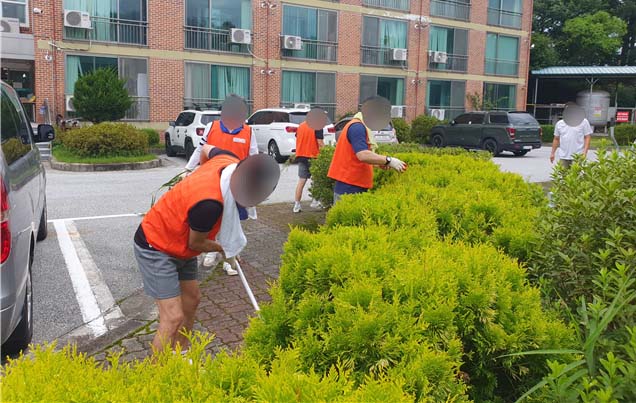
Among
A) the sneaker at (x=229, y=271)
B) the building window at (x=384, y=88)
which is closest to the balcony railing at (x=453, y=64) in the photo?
the building window at (x=384, y=88)

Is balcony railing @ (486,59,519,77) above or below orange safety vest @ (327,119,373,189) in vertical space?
above

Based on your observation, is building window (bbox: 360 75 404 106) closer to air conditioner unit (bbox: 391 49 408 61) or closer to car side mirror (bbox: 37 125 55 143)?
air conditioner unit (bbox: 391 49 408 61)

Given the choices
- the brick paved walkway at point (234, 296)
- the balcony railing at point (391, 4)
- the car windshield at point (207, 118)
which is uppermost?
the balcony railing at point (391, 4)

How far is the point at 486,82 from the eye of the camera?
116ft

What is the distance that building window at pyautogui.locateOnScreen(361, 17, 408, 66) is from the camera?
98.7ft

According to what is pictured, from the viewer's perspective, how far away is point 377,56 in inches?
1204

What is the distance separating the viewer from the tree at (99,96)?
2005cm

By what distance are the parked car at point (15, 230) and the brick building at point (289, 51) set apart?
722 inches

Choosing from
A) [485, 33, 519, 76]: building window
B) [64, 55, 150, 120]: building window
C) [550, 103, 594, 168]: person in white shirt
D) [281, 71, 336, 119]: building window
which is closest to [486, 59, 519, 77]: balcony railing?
[485, 33, 519, 76]: building window

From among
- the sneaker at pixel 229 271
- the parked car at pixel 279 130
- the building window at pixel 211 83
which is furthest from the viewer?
the building window at pixel 211 83

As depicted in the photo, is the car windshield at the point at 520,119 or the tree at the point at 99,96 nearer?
the tree at the point at 99,96

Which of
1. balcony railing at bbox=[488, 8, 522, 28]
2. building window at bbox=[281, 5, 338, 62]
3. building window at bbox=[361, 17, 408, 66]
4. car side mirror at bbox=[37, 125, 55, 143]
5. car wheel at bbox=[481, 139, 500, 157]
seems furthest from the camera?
balcony railing at bbox=[488, 8, 522, 28]

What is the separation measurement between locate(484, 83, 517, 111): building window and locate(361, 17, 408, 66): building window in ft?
22.1

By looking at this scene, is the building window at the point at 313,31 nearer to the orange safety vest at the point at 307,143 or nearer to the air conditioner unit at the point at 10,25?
the air conditioner unit at the point at 10,25
